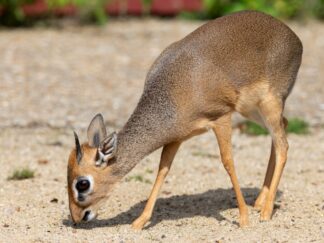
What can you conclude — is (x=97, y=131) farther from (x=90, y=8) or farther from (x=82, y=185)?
(x=90, y=8)

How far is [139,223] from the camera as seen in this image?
23.0ft

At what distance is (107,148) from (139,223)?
2.58ft

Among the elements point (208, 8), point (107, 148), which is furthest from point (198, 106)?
point (208, 8)

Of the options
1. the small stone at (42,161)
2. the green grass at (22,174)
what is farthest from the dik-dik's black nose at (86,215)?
the small stone at (42,161)

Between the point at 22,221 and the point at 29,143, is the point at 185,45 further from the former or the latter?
the point at 29,143

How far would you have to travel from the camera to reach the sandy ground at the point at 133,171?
686cm

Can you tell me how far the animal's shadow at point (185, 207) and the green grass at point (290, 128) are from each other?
252 cm

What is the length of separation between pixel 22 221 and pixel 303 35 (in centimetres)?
1180

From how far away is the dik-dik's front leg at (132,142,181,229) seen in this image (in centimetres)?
704

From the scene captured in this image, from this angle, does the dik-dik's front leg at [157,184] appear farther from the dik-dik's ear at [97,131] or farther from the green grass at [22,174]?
the green grass at [22,174]

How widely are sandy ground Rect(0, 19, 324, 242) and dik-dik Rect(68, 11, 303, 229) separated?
322 millimetres

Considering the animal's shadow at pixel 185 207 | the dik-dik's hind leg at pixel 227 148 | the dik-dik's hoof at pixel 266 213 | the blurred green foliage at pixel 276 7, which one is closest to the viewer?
the dik-dik's hind leg at pixel 227 148

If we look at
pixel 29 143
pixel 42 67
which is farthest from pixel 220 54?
pixel 42 67

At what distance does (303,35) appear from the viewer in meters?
17.7
